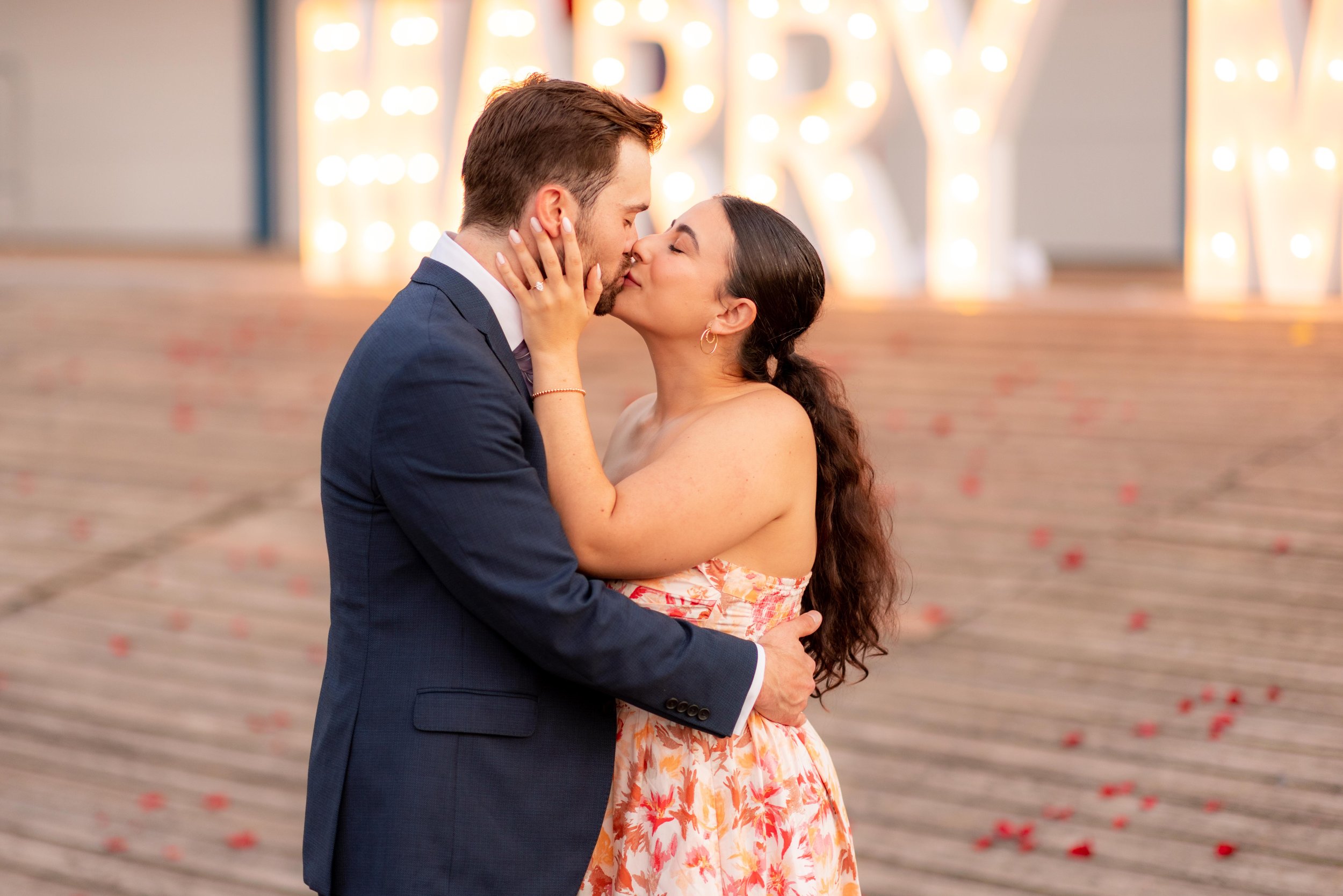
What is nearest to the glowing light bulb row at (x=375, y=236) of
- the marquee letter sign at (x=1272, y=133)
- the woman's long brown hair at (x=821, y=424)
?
the marquee letter sign at (x=1272, y=133)

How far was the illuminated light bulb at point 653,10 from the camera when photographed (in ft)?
33.4

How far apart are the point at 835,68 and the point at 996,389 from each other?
324cm

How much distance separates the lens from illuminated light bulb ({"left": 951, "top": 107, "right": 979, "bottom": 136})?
365 inches

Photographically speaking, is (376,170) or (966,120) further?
(376,170)

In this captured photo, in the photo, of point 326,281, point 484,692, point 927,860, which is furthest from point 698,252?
point 326,281

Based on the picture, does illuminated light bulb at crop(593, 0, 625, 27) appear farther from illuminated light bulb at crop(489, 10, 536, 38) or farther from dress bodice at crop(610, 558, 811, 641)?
dress bodice at crop(610, 558, 811, 641)

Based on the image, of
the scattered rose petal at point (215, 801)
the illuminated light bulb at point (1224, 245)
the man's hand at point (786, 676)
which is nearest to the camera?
the man's hand at point (786, 676)

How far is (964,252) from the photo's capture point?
9594mm

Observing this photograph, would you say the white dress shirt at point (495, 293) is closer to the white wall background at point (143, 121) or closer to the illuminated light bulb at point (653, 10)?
the illuminated light bulb at point (653, 10)

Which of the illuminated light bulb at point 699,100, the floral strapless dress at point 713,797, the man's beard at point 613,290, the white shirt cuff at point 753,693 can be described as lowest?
the floral strapless dress at point 713,797

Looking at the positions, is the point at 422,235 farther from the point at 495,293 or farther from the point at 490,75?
the point at 495,293

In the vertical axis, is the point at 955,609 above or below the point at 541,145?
below

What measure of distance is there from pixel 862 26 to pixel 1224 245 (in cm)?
270

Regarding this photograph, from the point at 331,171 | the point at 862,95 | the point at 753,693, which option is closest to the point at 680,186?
the point at 862,95
